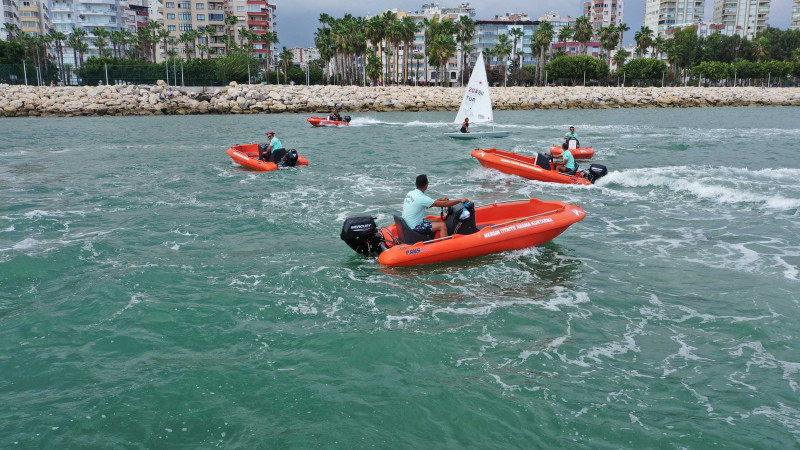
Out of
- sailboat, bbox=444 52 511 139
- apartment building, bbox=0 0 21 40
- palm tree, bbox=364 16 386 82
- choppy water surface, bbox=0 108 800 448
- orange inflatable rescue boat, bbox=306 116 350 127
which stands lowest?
choppy water surface, bbox=0 108 800 448

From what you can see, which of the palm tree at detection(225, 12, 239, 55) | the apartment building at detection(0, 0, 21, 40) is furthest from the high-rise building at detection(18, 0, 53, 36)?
the palm tree at detection(225, 12, 239, 55)

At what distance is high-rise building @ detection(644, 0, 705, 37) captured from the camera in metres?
173

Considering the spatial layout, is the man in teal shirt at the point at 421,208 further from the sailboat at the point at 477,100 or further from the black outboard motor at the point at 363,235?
the sailboat at the point at 477,100

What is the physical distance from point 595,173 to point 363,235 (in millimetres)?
11441

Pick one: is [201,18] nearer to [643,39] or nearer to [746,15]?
[643,39]

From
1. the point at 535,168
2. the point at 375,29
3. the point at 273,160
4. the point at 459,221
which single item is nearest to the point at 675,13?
the point at 375,29

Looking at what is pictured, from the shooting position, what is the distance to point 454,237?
35.6ft

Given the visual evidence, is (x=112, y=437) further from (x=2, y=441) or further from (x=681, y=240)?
(x=681, y=240)

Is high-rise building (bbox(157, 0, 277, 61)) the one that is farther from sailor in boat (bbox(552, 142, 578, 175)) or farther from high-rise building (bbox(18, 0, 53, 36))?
sailor in boat (bbox(552, 142, 578, 175))

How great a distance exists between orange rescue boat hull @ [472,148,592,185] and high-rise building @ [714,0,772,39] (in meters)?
182

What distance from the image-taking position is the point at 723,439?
5.96 metres

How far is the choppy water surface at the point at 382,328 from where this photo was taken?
20.6 ft

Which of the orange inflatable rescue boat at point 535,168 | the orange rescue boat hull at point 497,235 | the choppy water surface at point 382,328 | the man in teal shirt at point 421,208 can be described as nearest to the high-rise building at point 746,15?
the orange inflatable rescue boat at point 535,168

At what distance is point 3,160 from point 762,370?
2917 centimetres
